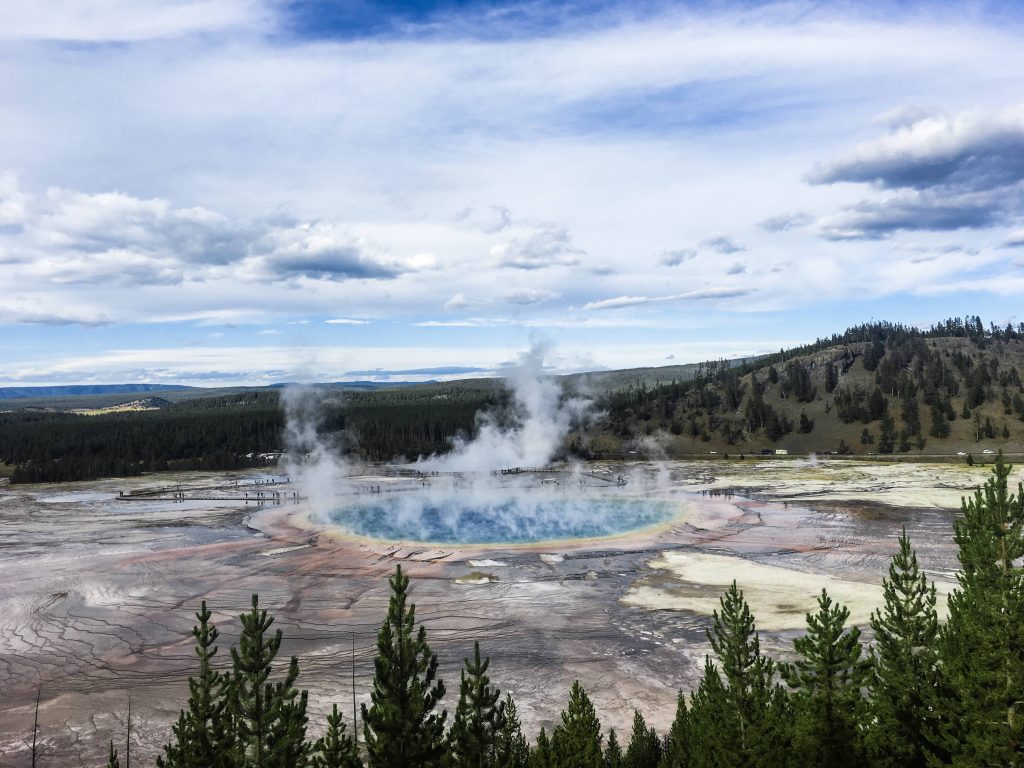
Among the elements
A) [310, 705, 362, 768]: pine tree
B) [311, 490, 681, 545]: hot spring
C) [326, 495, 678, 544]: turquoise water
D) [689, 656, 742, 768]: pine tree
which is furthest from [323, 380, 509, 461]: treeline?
[310, 705, 362, 768]: pine tree

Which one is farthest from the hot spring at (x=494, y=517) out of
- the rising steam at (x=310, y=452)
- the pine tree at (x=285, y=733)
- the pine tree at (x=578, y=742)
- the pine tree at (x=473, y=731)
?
the pine tree at (x=285, y=733)

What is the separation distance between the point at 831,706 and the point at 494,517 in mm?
49233

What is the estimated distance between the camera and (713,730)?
15.4 m

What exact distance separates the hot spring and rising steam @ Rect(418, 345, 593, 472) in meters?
33.4

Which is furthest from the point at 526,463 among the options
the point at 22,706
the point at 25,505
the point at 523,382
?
the point at 22,706

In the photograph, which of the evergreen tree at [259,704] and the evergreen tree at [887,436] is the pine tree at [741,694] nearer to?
the evergreen tree at [259,704]

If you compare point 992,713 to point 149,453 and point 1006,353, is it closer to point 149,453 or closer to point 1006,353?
point 149,453

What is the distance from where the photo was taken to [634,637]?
98.5 feet

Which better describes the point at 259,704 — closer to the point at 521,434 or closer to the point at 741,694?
the point at 741,694

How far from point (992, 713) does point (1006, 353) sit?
20135 centimetres

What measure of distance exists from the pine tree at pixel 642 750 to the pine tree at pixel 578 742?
196 centimetres

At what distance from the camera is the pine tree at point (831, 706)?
1551 cm

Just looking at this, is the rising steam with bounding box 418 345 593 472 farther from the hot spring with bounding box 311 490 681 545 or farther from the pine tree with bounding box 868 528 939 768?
the pine tree with bounding box 868 528 939 768

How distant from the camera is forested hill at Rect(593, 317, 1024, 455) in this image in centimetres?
13138
